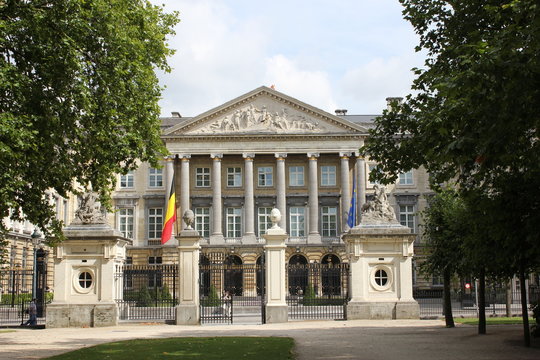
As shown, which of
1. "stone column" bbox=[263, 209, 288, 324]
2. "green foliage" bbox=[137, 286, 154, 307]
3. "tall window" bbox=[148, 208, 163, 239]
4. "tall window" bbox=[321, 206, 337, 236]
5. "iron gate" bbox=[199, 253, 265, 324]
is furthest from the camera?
"tall window" bbox=[148, 208, 163, 239]

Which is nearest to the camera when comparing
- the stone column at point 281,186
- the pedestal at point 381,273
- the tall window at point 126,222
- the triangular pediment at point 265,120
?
the pedestal at point 381,273

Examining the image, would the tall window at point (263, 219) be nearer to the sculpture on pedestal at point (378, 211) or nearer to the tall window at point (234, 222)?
the tall window at point (234, 222)

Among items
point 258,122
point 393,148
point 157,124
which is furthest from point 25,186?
point 258,122

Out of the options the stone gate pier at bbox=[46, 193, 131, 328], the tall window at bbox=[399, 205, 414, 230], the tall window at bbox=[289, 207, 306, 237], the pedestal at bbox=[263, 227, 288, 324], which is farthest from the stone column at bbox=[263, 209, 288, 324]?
the tall window at bbox=[399, 205, 414, 230]

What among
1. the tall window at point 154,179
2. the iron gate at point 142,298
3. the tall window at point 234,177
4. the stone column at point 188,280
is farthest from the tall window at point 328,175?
the stone column at point 188,280

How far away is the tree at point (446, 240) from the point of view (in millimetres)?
21547

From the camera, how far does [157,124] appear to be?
20984 millimetres

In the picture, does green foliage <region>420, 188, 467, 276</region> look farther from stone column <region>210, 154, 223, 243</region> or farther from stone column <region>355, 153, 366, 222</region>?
stone column <region>210, 154, 223, 243</region>

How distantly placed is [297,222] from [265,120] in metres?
10.2

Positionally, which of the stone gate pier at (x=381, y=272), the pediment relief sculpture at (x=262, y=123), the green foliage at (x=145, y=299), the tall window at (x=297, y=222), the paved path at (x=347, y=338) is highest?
the pediment relief sculpture at (x=262, y=123)

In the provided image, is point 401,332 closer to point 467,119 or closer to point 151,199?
point 467,119

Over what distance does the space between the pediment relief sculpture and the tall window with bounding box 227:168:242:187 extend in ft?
13.0

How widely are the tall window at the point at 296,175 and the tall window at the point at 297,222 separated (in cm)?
249

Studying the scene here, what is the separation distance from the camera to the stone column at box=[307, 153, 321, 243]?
64438 mm
